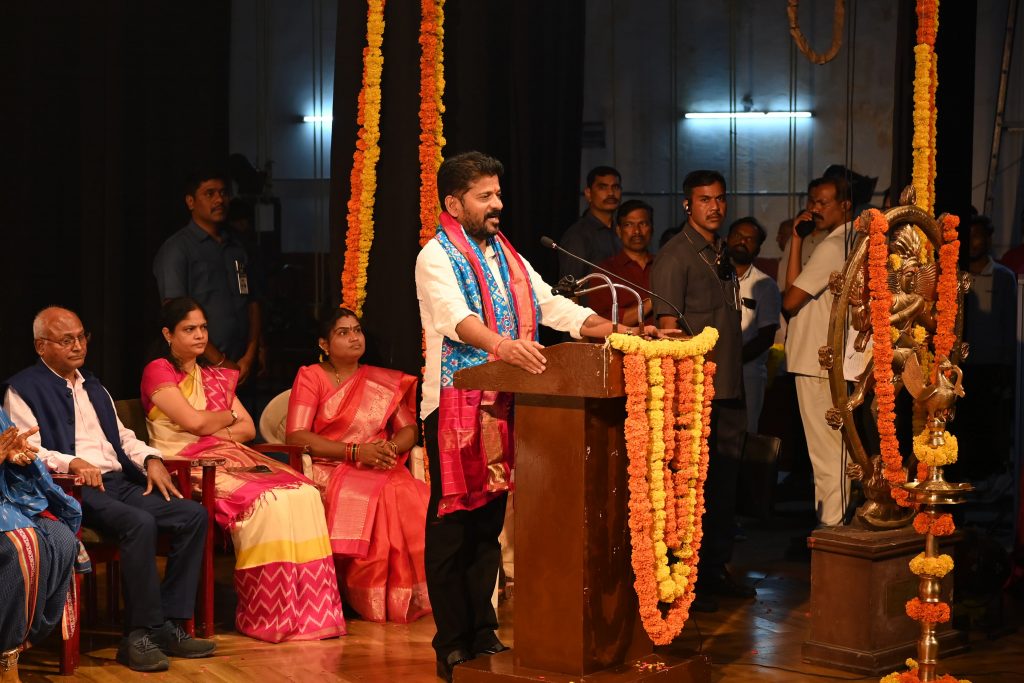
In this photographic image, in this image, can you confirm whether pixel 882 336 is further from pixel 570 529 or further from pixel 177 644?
pixel 177 644

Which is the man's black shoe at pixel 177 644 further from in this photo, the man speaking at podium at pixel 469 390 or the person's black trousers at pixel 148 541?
the man speaking at podium at pixel 469 390

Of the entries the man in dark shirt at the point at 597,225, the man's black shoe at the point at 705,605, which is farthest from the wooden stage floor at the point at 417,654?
the man in dark shirt at the point at 597,225

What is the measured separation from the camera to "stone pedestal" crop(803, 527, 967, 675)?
4273mm

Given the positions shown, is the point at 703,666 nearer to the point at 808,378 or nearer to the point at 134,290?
the point at 808,378

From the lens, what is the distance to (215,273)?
20.5ft

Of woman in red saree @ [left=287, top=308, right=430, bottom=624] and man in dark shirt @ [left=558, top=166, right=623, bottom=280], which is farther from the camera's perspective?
man in dark shirt @ [left=558, top=166, right=623, bottom=280]

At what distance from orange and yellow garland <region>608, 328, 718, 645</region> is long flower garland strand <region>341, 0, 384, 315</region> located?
217 cm

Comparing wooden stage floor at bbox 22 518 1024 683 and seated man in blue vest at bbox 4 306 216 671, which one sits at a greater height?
seated man in blue vest at bbox 4 306 216 671

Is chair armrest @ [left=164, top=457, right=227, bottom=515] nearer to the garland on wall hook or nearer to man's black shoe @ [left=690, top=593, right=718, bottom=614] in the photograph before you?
man's black shoe @ [left=690, top=593, right=718, bottom=614]

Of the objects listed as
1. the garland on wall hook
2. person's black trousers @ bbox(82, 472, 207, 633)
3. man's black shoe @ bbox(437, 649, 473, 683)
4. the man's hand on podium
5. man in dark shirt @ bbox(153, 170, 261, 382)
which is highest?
the garland on wall hook

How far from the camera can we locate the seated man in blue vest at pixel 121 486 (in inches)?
175

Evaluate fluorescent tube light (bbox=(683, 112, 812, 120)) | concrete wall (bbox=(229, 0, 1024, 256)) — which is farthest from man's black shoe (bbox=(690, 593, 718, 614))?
fluorescent tube light (bbox=(683, 112, 812, 120))

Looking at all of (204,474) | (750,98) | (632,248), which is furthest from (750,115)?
(204,474)

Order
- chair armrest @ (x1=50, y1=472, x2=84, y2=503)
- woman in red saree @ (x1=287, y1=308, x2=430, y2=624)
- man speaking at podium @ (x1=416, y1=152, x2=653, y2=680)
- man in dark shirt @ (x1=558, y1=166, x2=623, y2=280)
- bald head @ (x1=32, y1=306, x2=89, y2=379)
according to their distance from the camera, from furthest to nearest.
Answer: man in dark shirt @ (x1=558, y1=166, x2=623, y2=280) → woman in red saree @ (x1=287, y1=308, x2=430, y2=624) → bald head @ (x1=32, y1=306, x2=89, y2=379) → chair armrest @ (x1=50, y1=472, x2=84, y2=503) → man speaking at podium @ (x1=416, y1=152, x2=653, y2=680)
